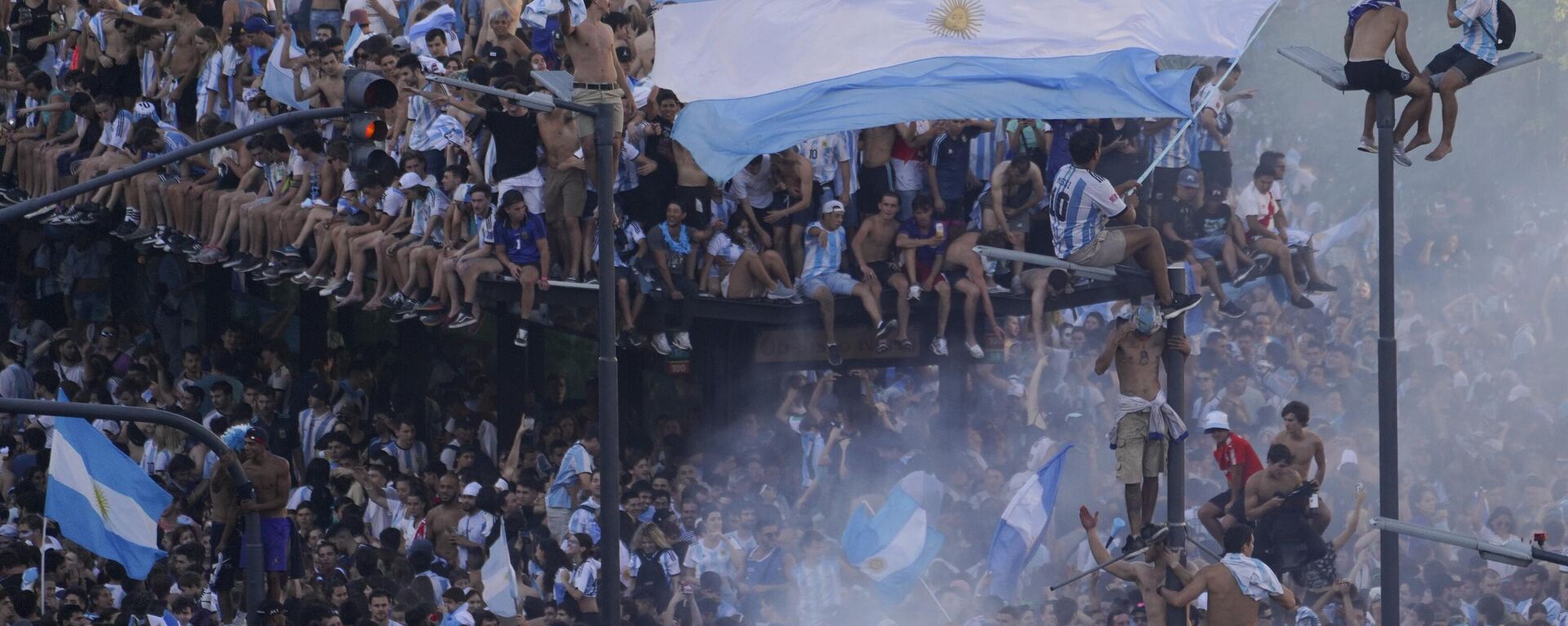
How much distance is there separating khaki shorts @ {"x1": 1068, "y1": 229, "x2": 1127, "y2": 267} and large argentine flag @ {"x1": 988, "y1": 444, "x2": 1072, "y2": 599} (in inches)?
71.4

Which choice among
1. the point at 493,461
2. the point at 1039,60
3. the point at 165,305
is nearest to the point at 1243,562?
the point at 1039,60

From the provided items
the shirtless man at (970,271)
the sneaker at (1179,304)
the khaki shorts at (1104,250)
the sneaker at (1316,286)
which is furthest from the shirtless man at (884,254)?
the sneaker at (1179,304)

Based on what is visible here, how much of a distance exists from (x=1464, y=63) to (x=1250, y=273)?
6.23m

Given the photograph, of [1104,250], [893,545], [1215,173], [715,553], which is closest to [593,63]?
[715,553]

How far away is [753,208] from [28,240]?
1475 centimetres

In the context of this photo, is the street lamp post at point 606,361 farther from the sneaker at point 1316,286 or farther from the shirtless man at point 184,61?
the shirtless man at point 184,61

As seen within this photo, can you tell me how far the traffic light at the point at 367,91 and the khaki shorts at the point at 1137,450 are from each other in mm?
5434

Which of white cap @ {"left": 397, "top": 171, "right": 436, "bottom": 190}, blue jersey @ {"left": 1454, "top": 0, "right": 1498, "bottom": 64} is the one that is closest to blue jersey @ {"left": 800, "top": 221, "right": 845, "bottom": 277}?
white cap @ {"left": 397, "top": 171, "right": 436, "bottom": 190}

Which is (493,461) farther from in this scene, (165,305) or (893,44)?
(165,305)

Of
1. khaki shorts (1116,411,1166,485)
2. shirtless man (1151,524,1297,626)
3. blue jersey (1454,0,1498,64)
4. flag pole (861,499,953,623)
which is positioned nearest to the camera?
blue jersey (1454,0,1498,64)

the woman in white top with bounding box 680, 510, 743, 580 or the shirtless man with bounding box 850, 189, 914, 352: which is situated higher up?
the shirtless man with bounding box 850, 189, 914, 352

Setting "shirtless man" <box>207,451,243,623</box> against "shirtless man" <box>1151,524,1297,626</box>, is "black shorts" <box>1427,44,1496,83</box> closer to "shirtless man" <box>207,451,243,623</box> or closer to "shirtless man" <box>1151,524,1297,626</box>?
"shirtless man" <box>1151,524,1297,626</box>

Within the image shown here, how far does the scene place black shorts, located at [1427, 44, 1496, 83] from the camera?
47.6 ft

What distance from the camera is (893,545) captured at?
18.2 metres
